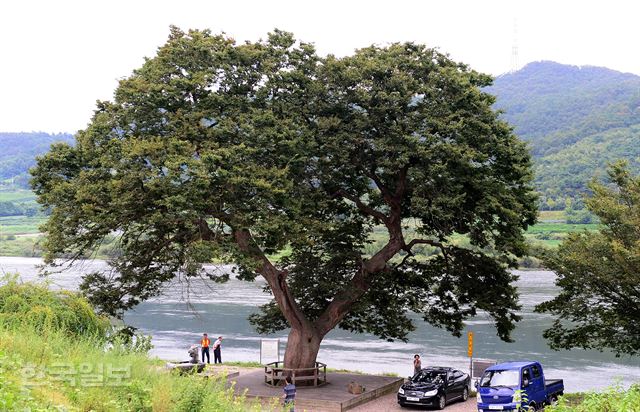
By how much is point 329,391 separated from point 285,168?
813 centimetres

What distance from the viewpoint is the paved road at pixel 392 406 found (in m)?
23.5

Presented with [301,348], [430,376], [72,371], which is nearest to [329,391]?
[301,348]

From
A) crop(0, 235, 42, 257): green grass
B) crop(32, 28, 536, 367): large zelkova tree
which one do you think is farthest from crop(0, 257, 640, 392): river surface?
crop(0, 235, 42, 257): green grass

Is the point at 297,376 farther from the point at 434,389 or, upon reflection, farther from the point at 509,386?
the point at 509,386

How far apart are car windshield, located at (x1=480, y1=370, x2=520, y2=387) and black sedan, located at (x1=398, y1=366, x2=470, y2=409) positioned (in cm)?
242

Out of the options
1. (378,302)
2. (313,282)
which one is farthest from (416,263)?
(313,282)

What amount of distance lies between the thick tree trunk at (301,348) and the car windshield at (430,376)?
4.28m

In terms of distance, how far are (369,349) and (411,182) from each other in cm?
2735

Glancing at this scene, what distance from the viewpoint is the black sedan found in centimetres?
2319

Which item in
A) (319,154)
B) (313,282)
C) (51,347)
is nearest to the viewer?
(51,347)

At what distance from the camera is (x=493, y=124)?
83.3 ft

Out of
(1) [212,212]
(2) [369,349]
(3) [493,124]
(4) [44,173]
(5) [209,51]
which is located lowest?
(2) [369,349]

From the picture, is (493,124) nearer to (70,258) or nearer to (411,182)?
(411,182)

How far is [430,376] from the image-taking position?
2420 centimetres
